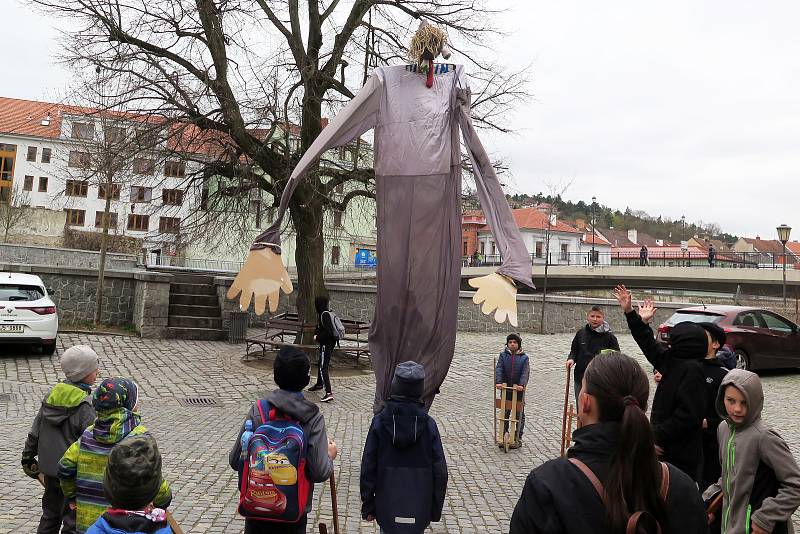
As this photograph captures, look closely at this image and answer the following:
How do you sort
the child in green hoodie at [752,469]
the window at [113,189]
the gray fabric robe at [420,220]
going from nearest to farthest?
1. the child in green hoodie at [752,469]
2. the gray fabric robe at [420,220]
3. the window at [113,189]

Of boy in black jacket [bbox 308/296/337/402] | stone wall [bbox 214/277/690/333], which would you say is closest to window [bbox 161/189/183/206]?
stone wall [bbox 214/277/690/333]

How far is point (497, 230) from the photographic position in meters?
3.93

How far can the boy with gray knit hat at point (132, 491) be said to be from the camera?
8.03 feet

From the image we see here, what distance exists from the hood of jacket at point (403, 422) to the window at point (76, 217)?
4729cm

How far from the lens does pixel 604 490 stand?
Result: 1860 millimetres

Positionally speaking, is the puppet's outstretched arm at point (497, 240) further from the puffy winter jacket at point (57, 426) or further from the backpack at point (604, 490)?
the puffy winter jacket at point (57, 426)

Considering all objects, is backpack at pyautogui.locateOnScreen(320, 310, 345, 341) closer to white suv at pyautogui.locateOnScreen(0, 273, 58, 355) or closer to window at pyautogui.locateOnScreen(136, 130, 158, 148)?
window at pyautogui.locateOnScreen(136, 130, 158, 148)

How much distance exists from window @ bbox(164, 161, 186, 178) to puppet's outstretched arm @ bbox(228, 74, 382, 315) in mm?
9723

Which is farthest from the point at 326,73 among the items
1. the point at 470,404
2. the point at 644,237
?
the point at 644,237

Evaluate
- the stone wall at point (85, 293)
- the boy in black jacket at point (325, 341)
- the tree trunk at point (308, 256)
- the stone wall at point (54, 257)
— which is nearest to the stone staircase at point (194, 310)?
the stone wall at point (85, 293)

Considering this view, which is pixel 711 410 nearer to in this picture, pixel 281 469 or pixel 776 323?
pixel 281 469

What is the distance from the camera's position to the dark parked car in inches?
507

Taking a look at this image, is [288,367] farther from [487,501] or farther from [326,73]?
[326,73]

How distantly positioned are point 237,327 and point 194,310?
4.97 ft
